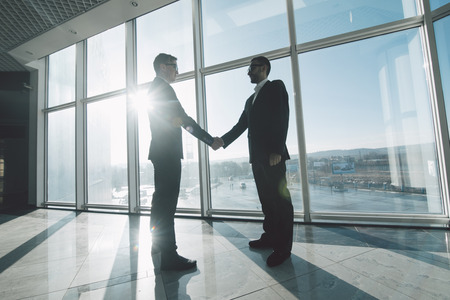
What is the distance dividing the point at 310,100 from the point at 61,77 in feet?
17.7

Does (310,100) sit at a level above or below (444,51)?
below

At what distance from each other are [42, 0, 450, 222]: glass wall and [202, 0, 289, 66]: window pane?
0.02m

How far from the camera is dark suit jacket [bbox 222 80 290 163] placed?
1486mm

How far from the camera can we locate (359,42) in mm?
2531

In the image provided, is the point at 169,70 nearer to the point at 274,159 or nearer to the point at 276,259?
the point at 274,159

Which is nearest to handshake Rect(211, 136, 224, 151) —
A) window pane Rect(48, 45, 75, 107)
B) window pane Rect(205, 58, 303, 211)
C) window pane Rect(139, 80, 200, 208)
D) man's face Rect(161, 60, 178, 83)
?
man's face Rect(161, 60, 178, 83)

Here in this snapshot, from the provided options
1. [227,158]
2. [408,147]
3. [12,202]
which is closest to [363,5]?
[408,147]

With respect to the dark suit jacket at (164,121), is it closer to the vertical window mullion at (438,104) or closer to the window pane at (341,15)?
the window pane at (341,15)

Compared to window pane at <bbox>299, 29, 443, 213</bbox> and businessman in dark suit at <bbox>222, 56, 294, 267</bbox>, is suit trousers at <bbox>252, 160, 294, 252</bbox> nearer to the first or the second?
businessman in dark suit at <bbox>222, 56, 294, 267</bbox>

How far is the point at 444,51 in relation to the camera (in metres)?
2.13

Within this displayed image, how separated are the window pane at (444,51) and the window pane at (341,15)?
330 millimetres

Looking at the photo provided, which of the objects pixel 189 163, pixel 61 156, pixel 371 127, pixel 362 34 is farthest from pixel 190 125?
pixel 61 156

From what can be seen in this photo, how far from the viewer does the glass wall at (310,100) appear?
2.32m

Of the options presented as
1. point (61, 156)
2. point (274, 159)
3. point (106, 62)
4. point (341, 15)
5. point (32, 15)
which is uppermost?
point (32, 15)
